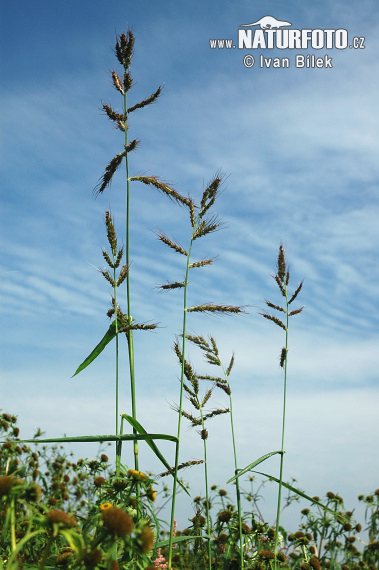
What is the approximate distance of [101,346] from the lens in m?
3.11

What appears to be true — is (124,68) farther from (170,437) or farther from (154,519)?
(154,519)

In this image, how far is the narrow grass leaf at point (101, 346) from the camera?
3041mm

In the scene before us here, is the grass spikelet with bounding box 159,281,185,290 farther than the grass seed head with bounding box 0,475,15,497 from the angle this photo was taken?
Yes

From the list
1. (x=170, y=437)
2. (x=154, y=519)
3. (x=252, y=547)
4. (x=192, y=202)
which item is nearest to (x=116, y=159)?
(x=192, y=202)

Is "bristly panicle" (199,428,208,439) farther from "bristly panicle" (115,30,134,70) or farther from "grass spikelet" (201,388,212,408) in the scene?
"bristly panicle" (115,30,134,70)

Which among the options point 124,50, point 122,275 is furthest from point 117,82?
point 122,275

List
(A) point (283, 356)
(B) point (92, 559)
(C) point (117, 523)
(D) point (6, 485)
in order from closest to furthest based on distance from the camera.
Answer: (C) point (117, 523), (D) point (6, 485), (B) point (92, 559), (A) point (283, 356)

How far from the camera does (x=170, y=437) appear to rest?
2.39m

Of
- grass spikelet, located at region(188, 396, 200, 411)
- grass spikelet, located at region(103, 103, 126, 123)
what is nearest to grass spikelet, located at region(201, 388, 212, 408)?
grass spikelet, located at region(188, 396, 200, 411)

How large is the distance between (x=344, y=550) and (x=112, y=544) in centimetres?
394

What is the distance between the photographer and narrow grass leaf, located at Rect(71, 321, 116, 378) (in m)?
3.04

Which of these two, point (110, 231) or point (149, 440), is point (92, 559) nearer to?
point (149, 440)

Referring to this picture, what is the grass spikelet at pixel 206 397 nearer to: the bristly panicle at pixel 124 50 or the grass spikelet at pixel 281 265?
the grass spikelet at pixel 281 265

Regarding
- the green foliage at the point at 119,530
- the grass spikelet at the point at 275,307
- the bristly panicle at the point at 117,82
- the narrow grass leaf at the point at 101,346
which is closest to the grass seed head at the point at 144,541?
the green foliage at the point at 119,530
